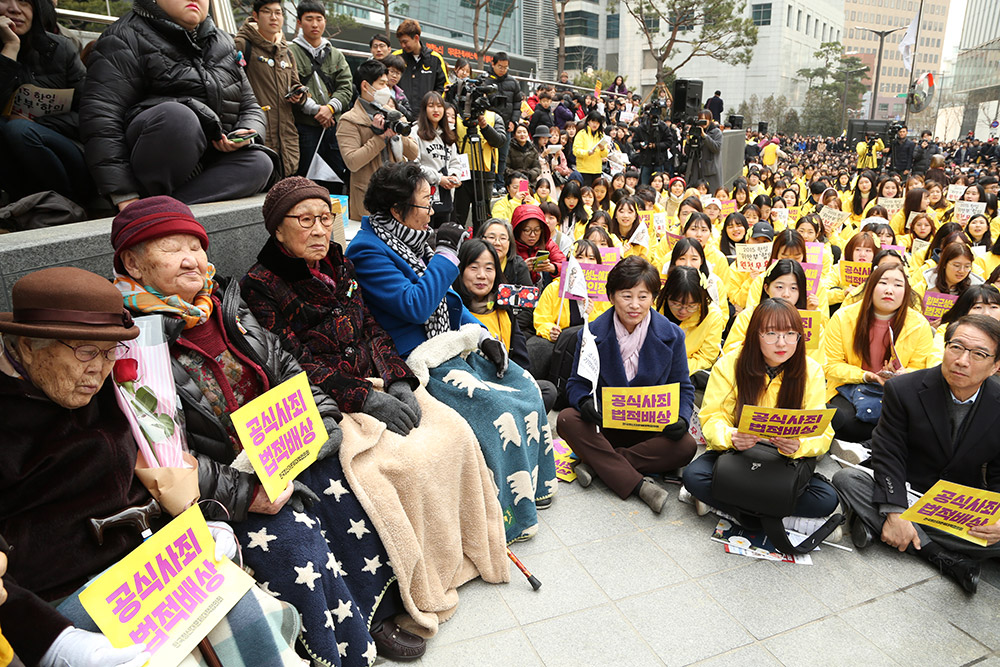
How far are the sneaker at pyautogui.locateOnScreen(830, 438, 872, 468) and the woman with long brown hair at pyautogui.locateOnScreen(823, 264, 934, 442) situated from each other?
0.09 metres

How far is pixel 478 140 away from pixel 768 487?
15.4 ft

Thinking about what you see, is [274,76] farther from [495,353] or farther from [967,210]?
[967,210]

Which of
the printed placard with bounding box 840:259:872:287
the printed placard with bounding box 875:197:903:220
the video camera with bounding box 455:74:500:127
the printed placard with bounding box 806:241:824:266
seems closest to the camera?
the printed placard with bounding box 840:259:872:287

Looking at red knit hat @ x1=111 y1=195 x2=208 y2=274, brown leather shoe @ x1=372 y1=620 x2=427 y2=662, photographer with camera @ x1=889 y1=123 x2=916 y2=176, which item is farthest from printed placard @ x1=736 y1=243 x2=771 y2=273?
photographer with camera @ x1=889 y1=123 x2=916 y2=176

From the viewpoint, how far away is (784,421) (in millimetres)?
3111

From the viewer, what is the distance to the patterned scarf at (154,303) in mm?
2113

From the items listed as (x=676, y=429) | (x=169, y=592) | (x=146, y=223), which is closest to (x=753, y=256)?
(x=676, y=429)

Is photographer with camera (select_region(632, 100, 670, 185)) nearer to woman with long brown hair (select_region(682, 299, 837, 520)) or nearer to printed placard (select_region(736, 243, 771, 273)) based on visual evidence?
printed placard (select_region(736, 243, 771, 273))

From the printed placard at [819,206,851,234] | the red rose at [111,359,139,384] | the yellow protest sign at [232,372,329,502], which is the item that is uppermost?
the red rose at [111,359,139,384]

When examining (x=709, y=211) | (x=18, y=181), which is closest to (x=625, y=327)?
Answer: (x=18, y=181)

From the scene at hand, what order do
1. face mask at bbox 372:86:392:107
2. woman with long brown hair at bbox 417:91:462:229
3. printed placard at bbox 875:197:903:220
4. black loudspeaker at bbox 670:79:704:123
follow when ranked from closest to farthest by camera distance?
face mask at bbox 372:86:392:107, woman with long brown hair at bbox 417:91:462:229, printed placard at bbox 875:197:903:220, black loudspeaker at bbox 670:79:704:123

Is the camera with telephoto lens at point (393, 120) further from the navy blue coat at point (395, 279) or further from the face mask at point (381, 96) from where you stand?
the navy blue coat at point (395, 279)

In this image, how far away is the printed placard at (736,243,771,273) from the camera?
5.63 metres

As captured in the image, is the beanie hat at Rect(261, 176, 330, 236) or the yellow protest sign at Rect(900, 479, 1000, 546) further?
the yellow protest sign at Rect(900, 479, 1000, 546)
